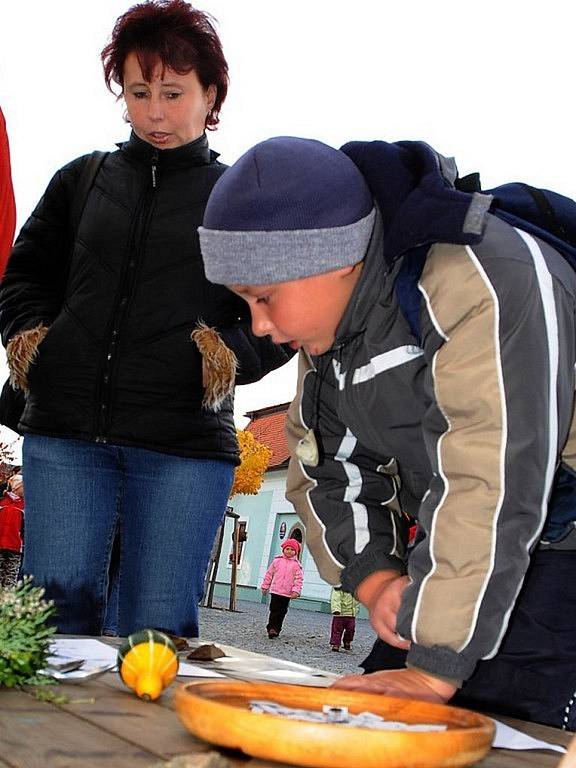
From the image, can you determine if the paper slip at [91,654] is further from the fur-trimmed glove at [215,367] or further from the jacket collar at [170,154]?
the jacket collar at [170,154]

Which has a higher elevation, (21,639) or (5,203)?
(5,203)

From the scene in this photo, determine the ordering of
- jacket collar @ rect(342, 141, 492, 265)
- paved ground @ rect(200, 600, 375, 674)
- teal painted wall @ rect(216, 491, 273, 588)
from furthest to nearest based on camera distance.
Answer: teal painted wall @ rect(216, 491, 273, 588) → paved ground @ rect(200, 600, 375, 674) → jacket collar @ rect(342, 141, 492, 265)

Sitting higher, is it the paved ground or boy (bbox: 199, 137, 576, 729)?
boy (bbox: 199, 137, 576, 729)

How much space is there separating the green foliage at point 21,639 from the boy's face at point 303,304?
0.62 meters

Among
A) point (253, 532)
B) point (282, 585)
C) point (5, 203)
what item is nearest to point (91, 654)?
point (5, 203)

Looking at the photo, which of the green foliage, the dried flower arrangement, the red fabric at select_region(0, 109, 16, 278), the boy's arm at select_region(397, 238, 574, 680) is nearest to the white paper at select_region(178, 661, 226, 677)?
the green foliage

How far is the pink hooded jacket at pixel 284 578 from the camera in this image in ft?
41.2

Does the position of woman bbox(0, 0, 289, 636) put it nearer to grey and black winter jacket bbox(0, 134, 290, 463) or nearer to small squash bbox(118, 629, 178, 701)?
grey and black winter jacket bbox(0, 134, 290, 463)

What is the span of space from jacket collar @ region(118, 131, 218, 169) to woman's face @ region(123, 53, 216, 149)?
21 mm

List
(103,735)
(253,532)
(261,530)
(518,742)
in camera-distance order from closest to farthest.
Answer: (103,735) < (518,742) < (261,530) < (253,532)

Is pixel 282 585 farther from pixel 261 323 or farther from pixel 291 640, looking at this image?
pixel 261 323

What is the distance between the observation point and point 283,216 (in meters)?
1.65

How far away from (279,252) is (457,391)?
39 cm

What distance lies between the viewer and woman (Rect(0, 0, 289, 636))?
2514 millimetres
